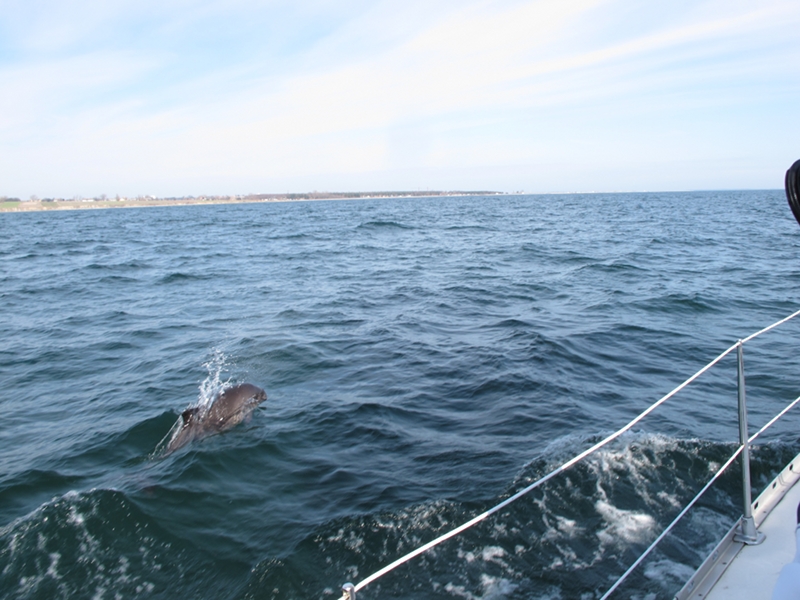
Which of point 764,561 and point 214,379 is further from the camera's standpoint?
point 214,379

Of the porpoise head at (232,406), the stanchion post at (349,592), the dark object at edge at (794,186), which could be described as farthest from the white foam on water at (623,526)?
the porpoise head at (232,406)

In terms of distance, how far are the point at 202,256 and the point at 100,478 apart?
25.0 m

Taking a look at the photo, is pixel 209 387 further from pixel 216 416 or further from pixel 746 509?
pixel 746 509

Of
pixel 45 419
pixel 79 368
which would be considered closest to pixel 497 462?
pixel 45 419

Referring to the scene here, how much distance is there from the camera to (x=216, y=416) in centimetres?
849

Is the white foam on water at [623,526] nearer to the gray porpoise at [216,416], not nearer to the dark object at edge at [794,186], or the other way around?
the dark object at edge at [794,186]

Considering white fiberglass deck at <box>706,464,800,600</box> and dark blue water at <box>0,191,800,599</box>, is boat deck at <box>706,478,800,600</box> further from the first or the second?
dark blue water at <box>0,191,800,599</box>

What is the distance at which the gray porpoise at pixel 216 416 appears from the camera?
Result: 8094 mm

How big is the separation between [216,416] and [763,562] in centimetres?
732

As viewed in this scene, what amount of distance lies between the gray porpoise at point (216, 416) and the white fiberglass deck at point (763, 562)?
691 cm

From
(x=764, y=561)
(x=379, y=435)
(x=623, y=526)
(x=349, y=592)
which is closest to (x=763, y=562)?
(x=764, y=561)

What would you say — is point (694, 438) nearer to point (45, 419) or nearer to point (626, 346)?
point (626, 346)

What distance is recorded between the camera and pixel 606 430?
754 centimetres

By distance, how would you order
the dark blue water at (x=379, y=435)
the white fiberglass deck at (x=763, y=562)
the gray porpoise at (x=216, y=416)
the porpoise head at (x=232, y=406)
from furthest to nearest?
the porpoise head at (x=232, y=406)
the gray porpoise at (x=216, y=416)
the dark blue water at (x=379, y=435)
the white fiberglass deck at (x=763, y=562)
